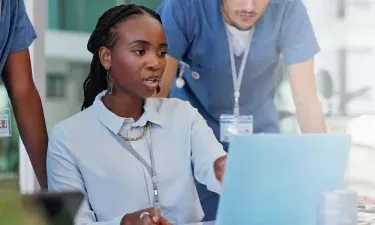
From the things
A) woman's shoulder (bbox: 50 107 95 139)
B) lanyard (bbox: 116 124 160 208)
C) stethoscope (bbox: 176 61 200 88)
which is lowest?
lanyard (bbox: 116 124 160 208)

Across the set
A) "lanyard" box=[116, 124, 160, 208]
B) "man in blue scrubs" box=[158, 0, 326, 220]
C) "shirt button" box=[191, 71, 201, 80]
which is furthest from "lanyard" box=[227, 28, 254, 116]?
"lanyard" box=[116, 124, 160, 208]

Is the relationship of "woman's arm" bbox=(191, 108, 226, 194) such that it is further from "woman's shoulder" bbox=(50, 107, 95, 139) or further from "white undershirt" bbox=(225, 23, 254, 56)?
"white undershirt" bbox=(225, 23, 254, 56)

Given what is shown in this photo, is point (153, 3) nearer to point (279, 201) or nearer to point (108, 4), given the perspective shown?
point (108, 4)

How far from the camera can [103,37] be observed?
199 cm

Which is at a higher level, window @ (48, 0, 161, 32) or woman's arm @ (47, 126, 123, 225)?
window @ (48, 0, 161, 32)

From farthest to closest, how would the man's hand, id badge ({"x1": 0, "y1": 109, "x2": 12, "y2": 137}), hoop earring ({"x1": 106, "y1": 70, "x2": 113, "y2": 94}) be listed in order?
id badge ({"x1": 0, "y1": 109, "x2": 12, "y2": 137}), hoop earring ({"x1": 106, "y1": 70, "x2": 113, "y2": 94}), the man's hand

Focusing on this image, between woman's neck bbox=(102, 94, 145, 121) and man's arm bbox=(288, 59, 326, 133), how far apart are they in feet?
3.30

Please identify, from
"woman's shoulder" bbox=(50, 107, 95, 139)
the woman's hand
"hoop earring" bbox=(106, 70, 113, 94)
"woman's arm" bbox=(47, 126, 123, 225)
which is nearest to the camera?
the woman's hand

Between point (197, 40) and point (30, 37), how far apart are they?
0.70 metres

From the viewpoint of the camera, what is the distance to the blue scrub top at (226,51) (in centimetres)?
253

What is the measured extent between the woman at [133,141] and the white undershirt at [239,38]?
2.28 ft

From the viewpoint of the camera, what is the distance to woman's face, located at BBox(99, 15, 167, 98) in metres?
1.92

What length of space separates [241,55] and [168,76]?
1.10 ft

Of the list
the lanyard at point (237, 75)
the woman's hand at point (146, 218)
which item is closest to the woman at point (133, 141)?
the woman's hand at point (146, 218)
